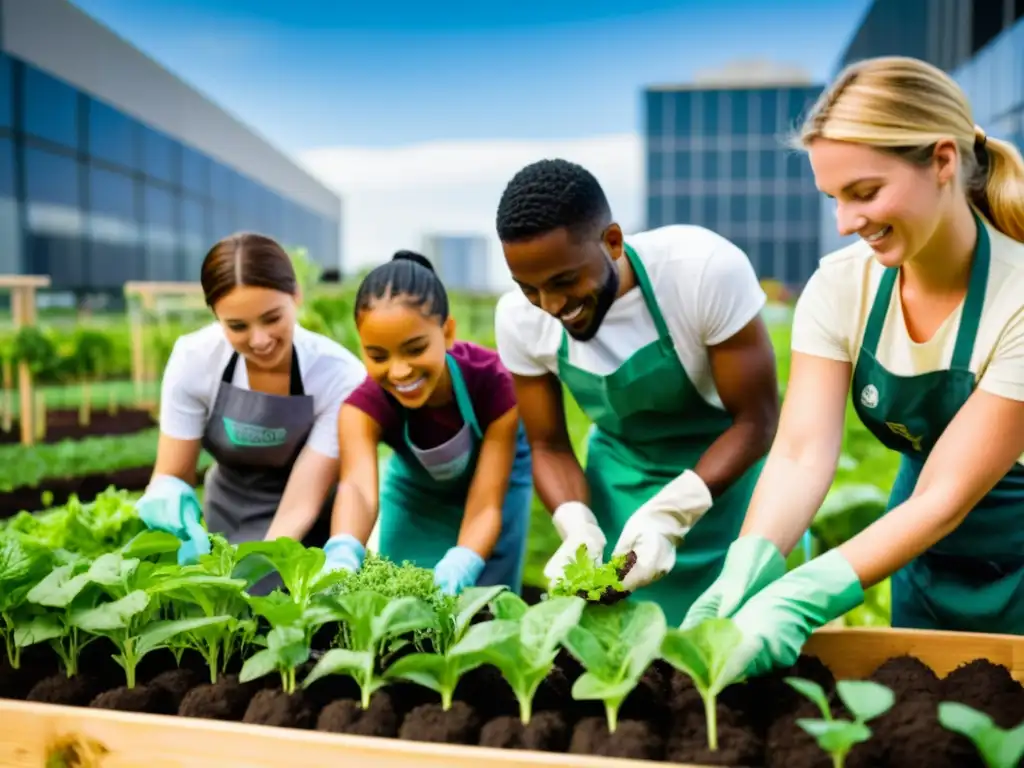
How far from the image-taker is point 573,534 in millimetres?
1401

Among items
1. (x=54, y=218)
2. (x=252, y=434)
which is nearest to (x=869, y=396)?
(x=252, y=434)

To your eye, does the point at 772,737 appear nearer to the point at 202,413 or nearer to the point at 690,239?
the point at 690,239

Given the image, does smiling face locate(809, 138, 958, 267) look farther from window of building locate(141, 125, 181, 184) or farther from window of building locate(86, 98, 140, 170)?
window of building locate(141, 125, 181, 184)

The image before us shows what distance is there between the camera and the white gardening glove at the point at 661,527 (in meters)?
1.30

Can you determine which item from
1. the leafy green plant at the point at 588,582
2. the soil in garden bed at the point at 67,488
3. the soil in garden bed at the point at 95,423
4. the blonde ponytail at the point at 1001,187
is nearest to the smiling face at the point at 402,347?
the leafy green plant at the point at 588,582

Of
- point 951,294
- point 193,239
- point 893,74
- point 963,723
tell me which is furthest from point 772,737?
point 193,239

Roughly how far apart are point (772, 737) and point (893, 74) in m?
0.73

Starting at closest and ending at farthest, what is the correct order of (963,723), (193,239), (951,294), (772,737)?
(963,723), (772,737), (951,294), (193,239)

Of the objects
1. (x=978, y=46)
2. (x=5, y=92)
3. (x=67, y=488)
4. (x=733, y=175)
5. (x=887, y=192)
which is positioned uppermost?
(x=733, y=175)

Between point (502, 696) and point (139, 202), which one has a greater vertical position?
point (139, 202)

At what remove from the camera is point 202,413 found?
1.70 meters

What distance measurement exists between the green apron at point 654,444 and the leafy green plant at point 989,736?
71 centimetres

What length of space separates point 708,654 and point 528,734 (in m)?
0.20

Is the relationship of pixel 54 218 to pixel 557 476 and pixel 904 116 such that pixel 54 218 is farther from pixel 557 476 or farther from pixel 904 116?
pixel 904 116
